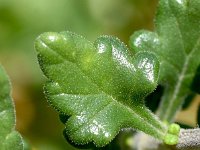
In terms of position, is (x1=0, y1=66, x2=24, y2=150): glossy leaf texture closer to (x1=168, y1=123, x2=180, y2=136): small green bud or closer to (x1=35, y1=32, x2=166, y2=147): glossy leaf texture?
(x1=35, y1=32, x2=166, y2=147): glossy leaf texture

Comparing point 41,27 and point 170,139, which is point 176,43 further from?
point 41,27

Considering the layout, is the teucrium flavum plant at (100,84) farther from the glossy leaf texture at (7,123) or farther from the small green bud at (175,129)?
the glossy leaf texture at (7,123)

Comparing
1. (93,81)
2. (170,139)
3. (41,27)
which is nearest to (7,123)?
(93,81)

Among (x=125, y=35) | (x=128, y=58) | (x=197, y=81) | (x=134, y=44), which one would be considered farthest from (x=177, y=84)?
(x=125, y=35)

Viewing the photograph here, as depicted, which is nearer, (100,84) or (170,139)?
(100,84)

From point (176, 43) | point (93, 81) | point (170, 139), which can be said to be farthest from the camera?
point (176, 43)

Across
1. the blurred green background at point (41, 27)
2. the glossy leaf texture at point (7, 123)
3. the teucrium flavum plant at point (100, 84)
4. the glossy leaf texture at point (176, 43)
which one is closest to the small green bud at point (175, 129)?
the teucrium flavum plant at point (100, 84)
